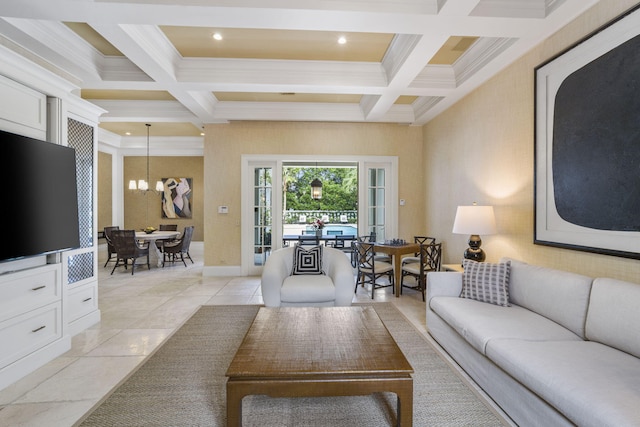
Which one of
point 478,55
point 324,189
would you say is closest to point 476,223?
point 478,55

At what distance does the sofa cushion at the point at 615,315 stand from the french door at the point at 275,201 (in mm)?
4020

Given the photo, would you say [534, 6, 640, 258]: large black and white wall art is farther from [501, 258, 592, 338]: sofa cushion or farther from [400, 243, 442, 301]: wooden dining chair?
[400, 243, 442, 301]: wooden dining chair

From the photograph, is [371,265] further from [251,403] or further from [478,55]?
[478,55]

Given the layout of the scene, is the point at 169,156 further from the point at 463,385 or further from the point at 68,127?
the point at 463,385

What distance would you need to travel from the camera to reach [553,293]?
92.7 inches

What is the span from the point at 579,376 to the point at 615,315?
25.5 inches

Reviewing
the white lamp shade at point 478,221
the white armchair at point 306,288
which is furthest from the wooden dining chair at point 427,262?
the white armchair at point 306,288

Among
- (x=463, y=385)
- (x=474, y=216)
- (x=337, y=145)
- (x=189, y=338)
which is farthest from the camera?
(x=337, y=145)

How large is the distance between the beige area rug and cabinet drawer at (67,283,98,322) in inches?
48.3

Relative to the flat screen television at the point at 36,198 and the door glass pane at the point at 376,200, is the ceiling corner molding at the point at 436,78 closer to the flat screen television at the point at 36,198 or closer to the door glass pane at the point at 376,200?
the door glass pane at the point at 376,200

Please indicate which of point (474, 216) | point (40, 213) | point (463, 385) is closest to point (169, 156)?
point (40, 213)

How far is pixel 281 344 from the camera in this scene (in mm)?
2008

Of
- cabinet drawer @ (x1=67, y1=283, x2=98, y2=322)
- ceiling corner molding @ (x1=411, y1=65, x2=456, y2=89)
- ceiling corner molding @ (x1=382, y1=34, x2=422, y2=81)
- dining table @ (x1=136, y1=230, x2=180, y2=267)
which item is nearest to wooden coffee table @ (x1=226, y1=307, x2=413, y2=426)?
cabinet drawer @ (x1=67, y1=283, x2=98, y2=322)

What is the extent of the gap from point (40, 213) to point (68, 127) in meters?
1.11
